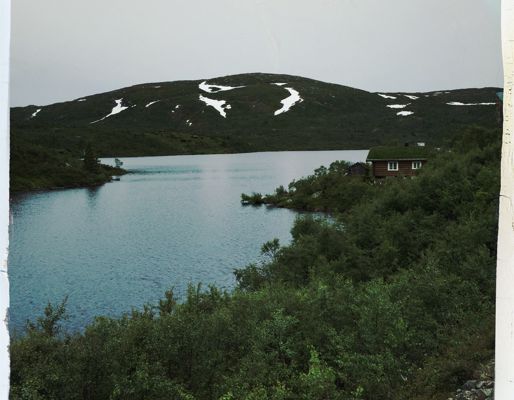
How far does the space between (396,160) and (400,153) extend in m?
0.81

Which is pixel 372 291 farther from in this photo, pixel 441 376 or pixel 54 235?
pixel 54 235

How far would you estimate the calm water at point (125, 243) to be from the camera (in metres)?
24.0

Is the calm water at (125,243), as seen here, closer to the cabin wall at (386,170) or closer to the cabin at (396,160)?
the cabin wall at (386,170)

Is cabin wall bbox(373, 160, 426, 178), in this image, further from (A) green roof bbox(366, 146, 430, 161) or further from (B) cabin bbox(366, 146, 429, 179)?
(A) green roof bbox(366, 146, 430, 161)

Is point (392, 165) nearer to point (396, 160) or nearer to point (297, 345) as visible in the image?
point (396, 160)

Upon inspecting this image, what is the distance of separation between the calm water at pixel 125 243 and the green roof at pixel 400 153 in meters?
11.6

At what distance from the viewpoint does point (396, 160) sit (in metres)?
51.1

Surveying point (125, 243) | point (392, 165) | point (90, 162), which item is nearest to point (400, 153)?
point (392, 165)

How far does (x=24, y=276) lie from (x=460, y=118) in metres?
161

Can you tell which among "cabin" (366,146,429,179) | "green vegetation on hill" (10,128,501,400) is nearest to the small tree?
"cabin" (366,146,429,179)

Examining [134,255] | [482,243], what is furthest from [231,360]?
[134,255]

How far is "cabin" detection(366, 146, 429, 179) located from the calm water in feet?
36.4

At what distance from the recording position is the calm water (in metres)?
24.0

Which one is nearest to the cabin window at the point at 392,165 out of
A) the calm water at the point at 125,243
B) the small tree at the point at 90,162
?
the calm water at the point at 125,243
